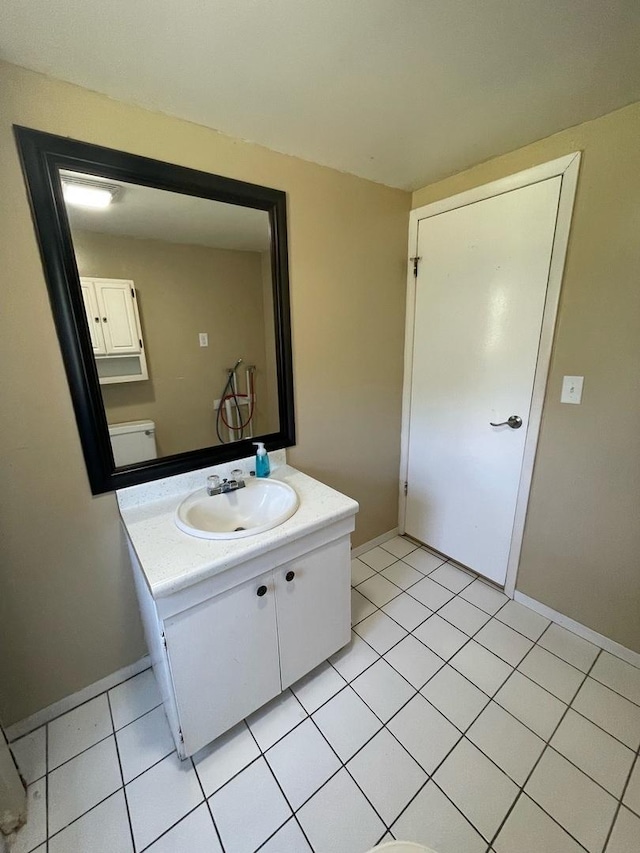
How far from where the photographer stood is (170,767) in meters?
1.13

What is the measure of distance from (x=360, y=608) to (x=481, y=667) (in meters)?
0.58

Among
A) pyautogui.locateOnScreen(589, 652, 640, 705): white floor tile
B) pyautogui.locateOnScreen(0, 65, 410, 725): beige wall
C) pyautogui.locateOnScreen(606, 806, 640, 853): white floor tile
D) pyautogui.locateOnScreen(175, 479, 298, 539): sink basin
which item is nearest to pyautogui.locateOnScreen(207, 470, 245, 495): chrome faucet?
pyautogui.locateOnScreen(175, 479, 298, 539): sink basin

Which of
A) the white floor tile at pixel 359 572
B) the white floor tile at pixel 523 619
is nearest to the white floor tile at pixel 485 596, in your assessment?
the white floor tile at pixel 523 619

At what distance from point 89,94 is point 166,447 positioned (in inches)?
45.0

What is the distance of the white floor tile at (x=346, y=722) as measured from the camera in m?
1.18

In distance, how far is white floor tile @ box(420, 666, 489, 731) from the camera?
4.14ft

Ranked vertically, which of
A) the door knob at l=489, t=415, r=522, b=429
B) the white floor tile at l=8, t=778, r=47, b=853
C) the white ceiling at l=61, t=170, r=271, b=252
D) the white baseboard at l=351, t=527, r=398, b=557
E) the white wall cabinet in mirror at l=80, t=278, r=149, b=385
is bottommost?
the white floor tile at l=8, t=778, r=47, b=853

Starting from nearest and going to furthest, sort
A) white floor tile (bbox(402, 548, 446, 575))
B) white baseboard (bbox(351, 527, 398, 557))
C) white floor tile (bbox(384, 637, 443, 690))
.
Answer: white floor tile (bbox(384, 637, 443, 690))
white floor tile (bbox(402, 548, 446, 575))
white baseboard (bbox(351, 527, 398, 557))

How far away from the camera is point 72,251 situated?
107 centimetres

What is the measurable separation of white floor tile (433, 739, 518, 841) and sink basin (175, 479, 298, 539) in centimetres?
98

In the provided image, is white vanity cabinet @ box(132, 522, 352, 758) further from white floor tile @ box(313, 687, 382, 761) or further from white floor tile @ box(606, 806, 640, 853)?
white floor tile @ box(606, 806, 640, 853)

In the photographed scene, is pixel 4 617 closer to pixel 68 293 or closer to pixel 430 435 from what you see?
pixel 68 293

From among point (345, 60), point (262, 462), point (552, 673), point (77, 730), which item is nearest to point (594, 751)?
point (552, 673)

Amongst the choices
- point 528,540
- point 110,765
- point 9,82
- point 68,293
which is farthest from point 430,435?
point 9,82
